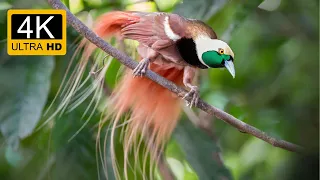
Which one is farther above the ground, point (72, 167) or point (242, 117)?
point (242, 117)

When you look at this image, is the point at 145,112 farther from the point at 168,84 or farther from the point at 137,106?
the point at 168,84

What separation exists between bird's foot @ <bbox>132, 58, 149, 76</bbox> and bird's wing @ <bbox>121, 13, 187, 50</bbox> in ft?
0.09

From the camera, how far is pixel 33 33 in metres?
0.81

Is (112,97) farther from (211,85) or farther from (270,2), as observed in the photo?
(270,2)

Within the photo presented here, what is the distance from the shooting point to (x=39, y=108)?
2.64 feet

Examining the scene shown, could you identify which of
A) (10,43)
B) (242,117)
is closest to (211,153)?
(242,117)

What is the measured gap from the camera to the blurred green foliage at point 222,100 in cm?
78

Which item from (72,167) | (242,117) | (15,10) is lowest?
(72,167)

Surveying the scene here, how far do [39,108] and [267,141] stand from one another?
311 millimetres

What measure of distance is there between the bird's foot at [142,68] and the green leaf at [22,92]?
138 millimetres

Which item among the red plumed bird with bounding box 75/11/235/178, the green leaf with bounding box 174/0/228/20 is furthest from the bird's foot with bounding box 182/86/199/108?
the green leaf with bounding box 174/0/228/20

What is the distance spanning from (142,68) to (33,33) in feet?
0.55

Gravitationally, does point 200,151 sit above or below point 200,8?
below

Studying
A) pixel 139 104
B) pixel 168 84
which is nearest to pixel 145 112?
pixel 139 104
